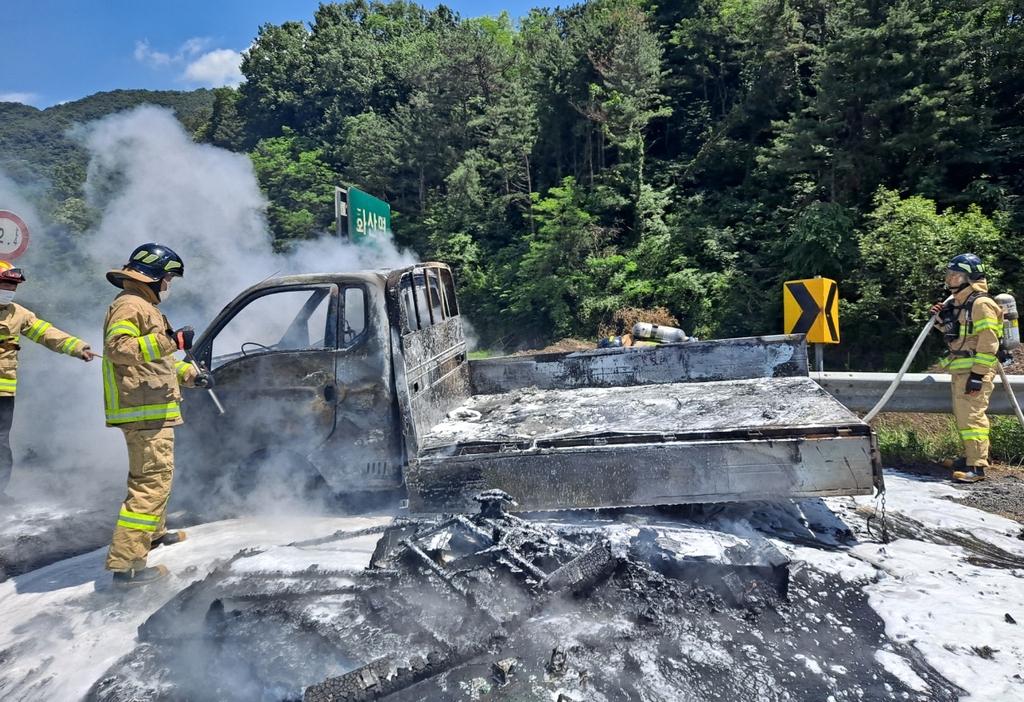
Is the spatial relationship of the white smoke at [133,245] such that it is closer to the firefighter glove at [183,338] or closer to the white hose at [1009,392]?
the firefighter glove at [183,338]

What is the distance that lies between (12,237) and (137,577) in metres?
3.84

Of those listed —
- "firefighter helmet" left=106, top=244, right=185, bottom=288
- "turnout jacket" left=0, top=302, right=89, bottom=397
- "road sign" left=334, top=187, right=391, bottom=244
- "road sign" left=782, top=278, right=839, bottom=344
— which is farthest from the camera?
"road sign" left=334, top=187, right=391, bottom=244

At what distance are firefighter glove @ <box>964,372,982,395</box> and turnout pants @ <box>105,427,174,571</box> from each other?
580cm

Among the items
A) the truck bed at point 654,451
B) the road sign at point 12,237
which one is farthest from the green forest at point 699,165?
the truck bed at point 654,451

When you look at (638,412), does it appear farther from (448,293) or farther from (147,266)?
(147,266)

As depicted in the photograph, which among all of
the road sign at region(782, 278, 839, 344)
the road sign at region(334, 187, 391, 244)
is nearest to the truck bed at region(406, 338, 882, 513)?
the road sign at region(782, 278, 839, 344)

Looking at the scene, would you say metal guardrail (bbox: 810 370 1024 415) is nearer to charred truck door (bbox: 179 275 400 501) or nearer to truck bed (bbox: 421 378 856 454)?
truck bed (bbox: 421 378 856 454)

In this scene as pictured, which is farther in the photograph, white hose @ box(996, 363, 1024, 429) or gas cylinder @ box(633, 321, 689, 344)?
gas cylinder @ box(633, 321, 689, 344)

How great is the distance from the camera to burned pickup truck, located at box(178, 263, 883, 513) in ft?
12.7

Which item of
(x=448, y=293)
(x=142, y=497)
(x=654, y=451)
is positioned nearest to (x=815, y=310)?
(x=654, y=451)

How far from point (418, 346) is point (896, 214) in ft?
33.3

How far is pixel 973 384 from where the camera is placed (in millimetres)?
5254

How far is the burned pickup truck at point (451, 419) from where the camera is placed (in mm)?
3859

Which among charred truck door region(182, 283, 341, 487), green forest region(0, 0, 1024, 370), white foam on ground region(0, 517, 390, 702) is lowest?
white foam on ground region(0, 517, 390, 702)
